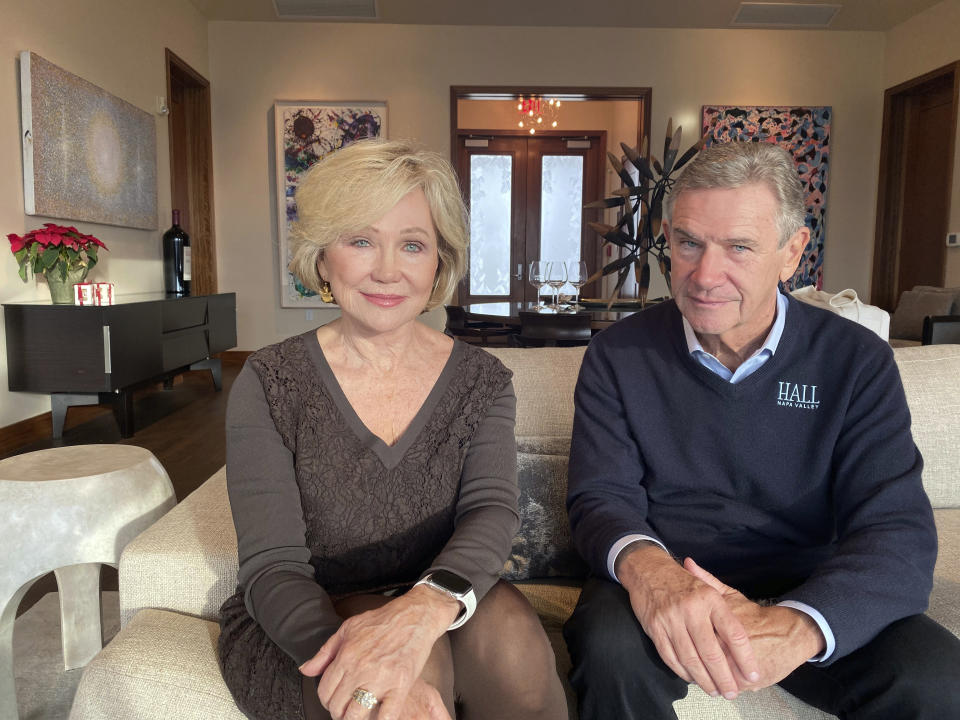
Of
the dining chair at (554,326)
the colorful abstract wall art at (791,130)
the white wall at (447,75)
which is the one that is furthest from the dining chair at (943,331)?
the white wall at (447,75)

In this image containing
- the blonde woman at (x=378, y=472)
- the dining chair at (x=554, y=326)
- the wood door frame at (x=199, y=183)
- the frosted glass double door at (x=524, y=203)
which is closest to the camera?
the blonde woman at (x=378, y=472)

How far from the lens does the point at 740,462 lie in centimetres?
139

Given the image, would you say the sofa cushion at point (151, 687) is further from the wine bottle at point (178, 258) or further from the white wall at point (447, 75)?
the white wall at point (447, 75)

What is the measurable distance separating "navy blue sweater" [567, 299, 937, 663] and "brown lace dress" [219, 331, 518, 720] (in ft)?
0.69

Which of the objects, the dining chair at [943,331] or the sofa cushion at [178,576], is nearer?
the sofa cushion at [178,576]

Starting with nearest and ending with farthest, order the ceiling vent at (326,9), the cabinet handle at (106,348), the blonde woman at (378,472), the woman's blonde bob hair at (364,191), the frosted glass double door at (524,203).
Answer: the blonde woman at (378,472)
the woman's blonde bob hair at (364,191)
the cabinet handle at (106,348)
the ceiling vent at (326,9)
the frosted glass double door at (524,203)

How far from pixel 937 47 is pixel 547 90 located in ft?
11.2

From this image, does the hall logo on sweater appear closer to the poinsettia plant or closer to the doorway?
the poinsettia plant

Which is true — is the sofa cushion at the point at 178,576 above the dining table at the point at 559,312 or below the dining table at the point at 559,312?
below

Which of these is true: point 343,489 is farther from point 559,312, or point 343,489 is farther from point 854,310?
point 559,312

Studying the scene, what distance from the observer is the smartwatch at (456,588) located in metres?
1.09

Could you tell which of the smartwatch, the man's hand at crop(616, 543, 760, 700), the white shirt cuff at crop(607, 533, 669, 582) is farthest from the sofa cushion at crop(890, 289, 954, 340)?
the smartwatch

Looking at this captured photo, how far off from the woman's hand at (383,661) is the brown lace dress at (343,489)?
0.38ft

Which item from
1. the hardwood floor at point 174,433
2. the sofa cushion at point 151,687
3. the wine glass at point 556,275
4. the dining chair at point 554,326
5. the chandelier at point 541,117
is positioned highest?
the chandelier at point 541,117
